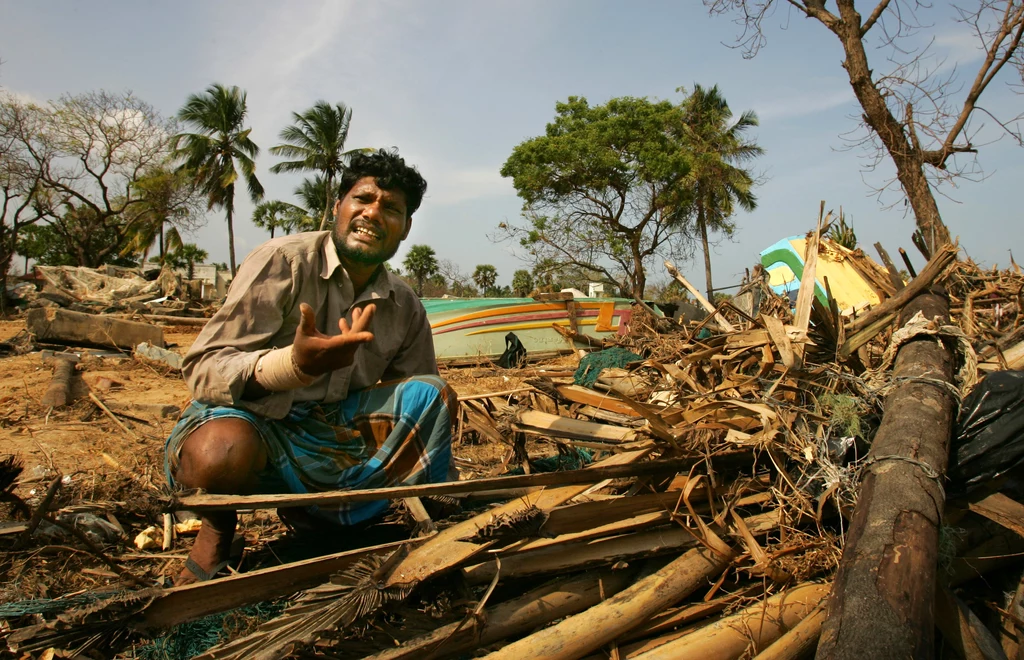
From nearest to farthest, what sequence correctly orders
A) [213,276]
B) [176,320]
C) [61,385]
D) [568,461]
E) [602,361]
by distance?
[568,461]
[602,361]
[61,385]
[176,320]
[213,276]

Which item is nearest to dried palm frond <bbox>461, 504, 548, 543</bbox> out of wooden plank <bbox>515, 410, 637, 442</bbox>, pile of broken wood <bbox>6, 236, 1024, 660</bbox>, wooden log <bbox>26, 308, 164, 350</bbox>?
pile of broken wood <bbox>6, 236, 1024, 660</bbox>

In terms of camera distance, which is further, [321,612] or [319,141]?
[319,141]

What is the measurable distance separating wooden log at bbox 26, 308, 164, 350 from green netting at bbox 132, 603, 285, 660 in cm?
800

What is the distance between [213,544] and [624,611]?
1.26 metres

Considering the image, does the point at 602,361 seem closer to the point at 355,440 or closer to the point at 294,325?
the point at 355,440

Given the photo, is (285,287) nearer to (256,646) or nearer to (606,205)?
(256,646)

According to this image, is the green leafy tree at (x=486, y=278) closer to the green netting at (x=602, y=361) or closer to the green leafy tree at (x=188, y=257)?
the green leafy tree at (x=188, y=257)

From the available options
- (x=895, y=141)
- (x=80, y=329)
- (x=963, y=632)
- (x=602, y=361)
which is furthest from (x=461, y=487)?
(x=80, y=329)

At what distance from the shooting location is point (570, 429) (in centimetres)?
239

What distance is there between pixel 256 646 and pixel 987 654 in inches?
71.9

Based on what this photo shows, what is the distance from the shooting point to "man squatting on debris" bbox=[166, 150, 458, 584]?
184cm

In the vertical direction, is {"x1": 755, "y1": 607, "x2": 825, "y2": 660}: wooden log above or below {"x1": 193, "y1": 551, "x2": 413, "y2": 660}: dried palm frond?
below

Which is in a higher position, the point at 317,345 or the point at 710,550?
the point at 317,345

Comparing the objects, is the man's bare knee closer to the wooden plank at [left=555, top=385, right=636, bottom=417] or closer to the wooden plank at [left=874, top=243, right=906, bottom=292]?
the wooden plank at [left=555, top=385, right=636, bottom=417]
